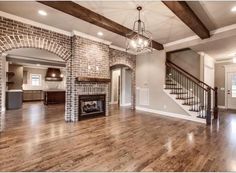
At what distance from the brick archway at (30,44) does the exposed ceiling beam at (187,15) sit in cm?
351

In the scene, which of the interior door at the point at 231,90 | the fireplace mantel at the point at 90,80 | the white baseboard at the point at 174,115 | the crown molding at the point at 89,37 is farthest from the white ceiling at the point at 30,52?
the interior door at the point at 231,90

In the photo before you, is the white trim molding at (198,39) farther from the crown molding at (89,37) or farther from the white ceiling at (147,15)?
the crown molding at (89,37)

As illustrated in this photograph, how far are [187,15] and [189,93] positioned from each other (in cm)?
425

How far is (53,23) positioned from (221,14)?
4609mm

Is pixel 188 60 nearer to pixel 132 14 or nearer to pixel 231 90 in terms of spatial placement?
pixel 231 90

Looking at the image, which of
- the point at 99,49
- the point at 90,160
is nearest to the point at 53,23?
the point at 99,49

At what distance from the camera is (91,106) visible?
590 cm

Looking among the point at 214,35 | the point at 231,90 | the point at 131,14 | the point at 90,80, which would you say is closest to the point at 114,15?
the point at 131,14

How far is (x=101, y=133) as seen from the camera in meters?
3.96

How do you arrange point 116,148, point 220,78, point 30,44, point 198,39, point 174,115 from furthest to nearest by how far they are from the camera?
point 220,78
point 174,115
point 198,39
point 30,44
point 116,148

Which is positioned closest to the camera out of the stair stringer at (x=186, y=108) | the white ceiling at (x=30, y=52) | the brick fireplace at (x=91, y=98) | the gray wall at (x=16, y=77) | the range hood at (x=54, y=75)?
the brick fireplace at (x=91, y=98)

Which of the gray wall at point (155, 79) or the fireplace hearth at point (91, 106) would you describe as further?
the gray wall at point (155, 79)

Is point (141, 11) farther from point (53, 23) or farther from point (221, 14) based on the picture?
point (53, 23)

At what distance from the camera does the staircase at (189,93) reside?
561 centimetres
